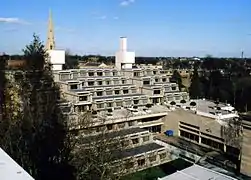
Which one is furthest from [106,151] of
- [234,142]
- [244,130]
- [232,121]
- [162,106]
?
→ [162,106]

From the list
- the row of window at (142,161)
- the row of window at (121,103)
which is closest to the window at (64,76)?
the row of window at (121,103)

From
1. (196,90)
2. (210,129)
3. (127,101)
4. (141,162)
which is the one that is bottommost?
(141,162)

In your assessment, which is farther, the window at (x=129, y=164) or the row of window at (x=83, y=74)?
the row of window at (x=83, y=74)

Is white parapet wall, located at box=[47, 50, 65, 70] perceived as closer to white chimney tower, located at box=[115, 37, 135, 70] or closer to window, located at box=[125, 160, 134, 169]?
white chimney tower, located at box=[115, 37, 135, 70]

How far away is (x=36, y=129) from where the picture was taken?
12.0 metres

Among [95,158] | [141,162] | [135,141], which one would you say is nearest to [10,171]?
[95,158]

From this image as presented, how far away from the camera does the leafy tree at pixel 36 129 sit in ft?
33.6

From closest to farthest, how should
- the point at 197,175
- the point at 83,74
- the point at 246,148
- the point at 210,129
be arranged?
the point at 197,175, the point at 246,148, the point at 210,129, the point at 83,74

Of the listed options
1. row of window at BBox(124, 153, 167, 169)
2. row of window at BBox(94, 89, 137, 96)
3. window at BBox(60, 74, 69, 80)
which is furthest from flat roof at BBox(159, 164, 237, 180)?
window at BBox(60, 74, 69, 80)

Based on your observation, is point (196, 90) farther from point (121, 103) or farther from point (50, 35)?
point (50, 35)

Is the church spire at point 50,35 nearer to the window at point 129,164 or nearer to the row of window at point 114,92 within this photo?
the row of window at point 114,92

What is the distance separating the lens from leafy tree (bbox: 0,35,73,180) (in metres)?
10.2

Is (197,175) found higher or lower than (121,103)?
lower

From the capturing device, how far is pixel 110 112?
67.2 feet
